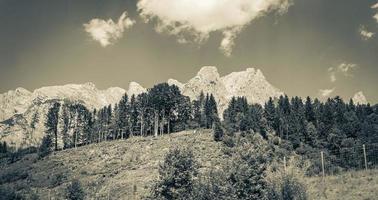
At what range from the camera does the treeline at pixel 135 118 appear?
145m

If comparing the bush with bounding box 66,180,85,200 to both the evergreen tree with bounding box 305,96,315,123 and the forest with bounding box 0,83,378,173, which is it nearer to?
the forest with bounding box 0,83,378,173

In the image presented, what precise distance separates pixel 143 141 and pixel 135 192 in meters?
50.0

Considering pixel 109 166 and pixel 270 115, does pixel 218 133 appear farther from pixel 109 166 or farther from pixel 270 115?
pixel 270 115

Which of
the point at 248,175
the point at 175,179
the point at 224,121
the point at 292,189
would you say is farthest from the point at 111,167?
the point at 292,189

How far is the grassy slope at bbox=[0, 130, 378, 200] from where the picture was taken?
3319 inches

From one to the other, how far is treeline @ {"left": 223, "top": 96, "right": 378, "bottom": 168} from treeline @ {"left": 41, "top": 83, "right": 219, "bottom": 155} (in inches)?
599

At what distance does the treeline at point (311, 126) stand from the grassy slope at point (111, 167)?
16306mm

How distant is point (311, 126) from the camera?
125m

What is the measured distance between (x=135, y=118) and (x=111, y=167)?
5192 cm

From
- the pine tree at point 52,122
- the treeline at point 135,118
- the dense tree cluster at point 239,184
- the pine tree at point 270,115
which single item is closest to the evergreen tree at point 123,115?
the treeline at point 135,118

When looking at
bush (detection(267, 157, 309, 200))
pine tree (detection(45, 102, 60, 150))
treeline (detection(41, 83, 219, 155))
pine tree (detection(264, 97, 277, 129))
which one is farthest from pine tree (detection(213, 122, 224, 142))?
bush (detection(267, 157, 309, 200))

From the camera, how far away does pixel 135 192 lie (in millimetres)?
76250

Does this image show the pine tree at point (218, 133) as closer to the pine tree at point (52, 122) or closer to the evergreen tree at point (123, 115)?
the evergreen tree at point (123, 115)

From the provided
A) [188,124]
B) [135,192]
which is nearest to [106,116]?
[188,124]
